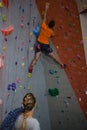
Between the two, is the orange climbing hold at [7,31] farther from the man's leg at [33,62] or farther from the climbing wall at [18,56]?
the man's leg at [33,62]

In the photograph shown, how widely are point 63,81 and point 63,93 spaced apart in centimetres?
19

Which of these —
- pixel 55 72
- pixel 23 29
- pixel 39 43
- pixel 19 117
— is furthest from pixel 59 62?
pixel 19 117

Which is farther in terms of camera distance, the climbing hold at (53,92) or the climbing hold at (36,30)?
the climbing hold at (53,92)

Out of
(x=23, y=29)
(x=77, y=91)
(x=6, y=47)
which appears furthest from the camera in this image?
(x=77, y=91)

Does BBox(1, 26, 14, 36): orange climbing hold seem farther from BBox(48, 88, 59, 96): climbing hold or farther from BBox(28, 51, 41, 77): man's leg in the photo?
BBox(48, 88, 59, 96): climbing hold

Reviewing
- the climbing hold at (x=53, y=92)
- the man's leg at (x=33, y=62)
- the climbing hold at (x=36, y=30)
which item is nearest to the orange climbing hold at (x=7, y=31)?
the climbing hold at (x=36, y=30)

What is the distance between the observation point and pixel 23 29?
4086 millimetres

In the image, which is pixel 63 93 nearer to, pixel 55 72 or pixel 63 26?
pixel 55 72

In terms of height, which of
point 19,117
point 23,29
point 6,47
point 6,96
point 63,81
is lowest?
point 19,117

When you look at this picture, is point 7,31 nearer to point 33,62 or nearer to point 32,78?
point 33,62

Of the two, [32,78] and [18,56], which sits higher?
[18,56]

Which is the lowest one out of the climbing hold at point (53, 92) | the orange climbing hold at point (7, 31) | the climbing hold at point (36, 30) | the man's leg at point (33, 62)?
the climbing hold at point (53, 92)

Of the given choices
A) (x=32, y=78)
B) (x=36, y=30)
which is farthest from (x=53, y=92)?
(x=36, y=30)

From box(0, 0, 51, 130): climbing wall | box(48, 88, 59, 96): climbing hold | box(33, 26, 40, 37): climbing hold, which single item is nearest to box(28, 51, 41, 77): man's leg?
box(0, 0, 51, 130): climbing wall
